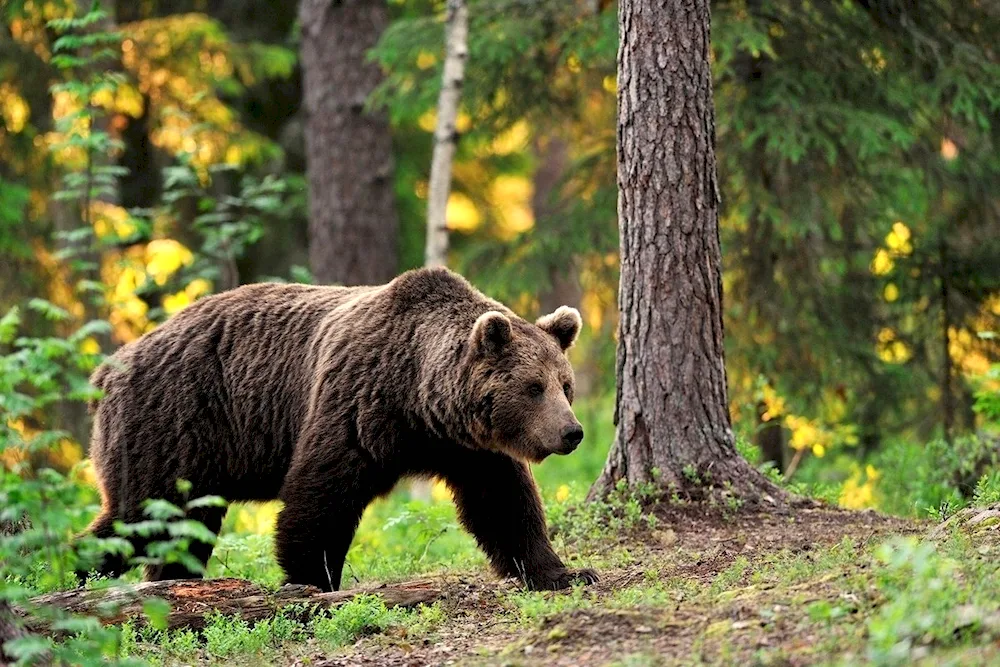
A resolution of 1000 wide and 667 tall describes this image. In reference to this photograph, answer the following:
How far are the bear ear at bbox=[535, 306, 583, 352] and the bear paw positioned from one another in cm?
135

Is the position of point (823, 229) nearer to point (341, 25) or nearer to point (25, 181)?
point (341, 25)

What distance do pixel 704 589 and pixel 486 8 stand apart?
709 cm

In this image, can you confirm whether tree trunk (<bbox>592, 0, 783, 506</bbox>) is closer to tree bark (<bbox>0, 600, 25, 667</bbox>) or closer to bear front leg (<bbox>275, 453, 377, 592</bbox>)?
bear front leg (<bbox>275, 453, 377, 592</bbox>)

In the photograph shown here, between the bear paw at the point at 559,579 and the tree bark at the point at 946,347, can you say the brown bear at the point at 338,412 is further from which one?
the tree bark at the point at 946,347

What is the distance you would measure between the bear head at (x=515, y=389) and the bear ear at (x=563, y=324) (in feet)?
0.73

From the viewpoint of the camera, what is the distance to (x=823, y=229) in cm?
1125

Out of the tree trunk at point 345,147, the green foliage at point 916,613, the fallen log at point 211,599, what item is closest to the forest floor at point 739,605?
the green foliage at point 916,613

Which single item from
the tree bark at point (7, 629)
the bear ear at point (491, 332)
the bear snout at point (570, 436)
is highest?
the bear ear at point (491, 332)

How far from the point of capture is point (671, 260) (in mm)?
7539

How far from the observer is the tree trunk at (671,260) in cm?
745

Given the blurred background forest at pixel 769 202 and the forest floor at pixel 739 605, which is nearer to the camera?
the forest floor at pixel 739 605

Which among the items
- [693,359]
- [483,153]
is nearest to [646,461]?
[693,359]

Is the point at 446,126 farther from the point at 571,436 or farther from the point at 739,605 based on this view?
the point at 739,605

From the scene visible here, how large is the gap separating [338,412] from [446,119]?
504cm
